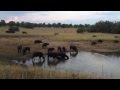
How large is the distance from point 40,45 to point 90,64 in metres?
0.96

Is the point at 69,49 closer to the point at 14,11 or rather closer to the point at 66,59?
the point at 66,59

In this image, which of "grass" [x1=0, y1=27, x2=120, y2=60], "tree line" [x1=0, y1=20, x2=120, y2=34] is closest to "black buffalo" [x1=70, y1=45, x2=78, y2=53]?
"grass" [x1=0, y1=27, x2=120, y2=60]

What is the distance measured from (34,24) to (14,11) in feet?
1.58

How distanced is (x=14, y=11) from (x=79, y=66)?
1.51 m

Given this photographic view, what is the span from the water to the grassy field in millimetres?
109

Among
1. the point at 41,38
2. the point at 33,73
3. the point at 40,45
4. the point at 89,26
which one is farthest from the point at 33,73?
the point at 89,26

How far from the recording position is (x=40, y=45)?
22.5 feet

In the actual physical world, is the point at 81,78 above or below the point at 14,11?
below

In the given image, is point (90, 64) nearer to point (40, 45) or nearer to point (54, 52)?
point (54, 52)

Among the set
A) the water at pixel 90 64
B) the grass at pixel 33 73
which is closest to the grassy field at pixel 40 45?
the grass at pixel 33 73

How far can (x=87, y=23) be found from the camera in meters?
7.12
